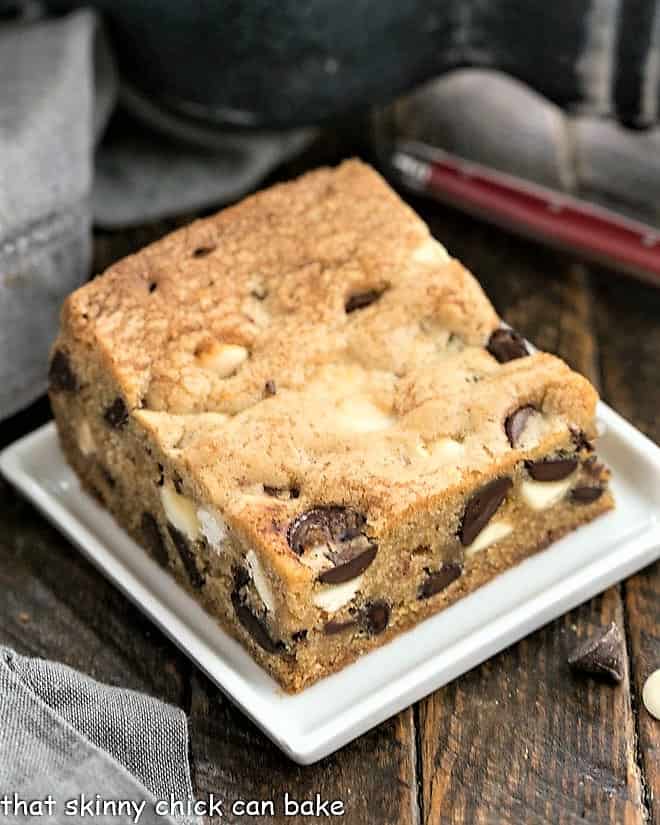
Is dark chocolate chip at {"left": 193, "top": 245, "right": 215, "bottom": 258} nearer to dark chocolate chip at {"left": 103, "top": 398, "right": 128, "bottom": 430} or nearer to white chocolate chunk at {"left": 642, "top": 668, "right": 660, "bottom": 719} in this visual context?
dark chocolate chip at {"left": 103, "top": 398, "right": 128, "bottom": 430}

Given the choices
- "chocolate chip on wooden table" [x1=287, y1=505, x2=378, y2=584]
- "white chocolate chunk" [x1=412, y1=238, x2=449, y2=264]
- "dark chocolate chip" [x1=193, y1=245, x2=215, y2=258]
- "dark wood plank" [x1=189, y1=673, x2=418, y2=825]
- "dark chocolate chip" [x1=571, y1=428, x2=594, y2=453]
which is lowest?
"dark wood plank" [x1=189, y1=673, x2=418, y2=825]

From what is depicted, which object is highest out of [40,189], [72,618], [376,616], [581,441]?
[40,189]

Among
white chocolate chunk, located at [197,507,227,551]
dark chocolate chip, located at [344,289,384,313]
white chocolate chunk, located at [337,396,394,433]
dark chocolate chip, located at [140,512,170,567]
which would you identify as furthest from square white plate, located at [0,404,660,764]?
dark chocolate chip, located at [344,289,384,313]

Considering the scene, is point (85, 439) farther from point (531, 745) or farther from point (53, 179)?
point (531, 745)

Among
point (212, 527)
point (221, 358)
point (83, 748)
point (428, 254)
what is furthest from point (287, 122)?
point (83, 748)

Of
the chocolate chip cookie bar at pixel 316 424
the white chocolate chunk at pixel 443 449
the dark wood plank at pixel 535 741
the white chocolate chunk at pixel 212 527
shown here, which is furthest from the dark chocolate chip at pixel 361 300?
the dark wood plank at pixel 535 741

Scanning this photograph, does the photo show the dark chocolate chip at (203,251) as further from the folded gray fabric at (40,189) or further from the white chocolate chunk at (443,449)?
the white chocolate chunk at (443,449)
